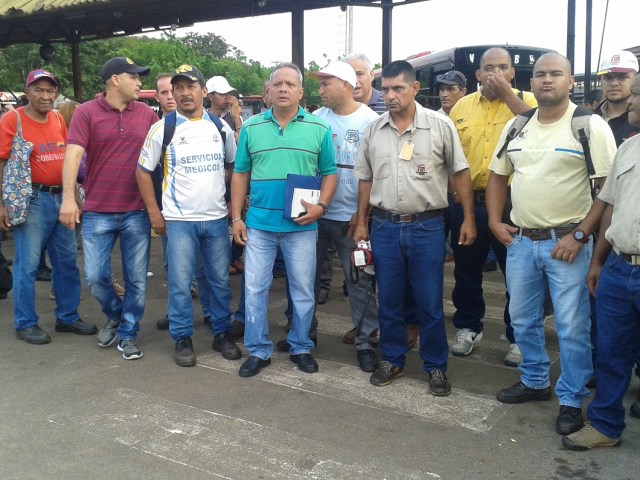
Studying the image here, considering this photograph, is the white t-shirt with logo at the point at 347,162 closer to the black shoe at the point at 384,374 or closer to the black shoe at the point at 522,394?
the black shoe at the point at 384,374

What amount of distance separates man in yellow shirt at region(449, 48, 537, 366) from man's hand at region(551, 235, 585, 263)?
109 centimetres

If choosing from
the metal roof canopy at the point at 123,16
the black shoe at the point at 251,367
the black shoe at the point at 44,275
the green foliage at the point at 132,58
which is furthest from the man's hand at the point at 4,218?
the green foliage at the point at 132,58

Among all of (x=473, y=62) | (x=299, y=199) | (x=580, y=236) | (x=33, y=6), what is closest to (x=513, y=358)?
(x=580, y=236)

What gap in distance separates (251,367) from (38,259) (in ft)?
7.06

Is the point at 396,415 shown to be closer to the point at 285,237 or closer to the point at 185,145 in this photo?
the point at 285,237

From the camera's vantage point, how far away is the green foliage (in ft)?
110

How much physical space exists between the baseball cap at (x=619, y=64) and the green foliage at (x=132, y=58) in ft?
50.3

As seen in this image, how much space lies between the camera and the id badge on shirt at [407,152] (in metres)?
4.32

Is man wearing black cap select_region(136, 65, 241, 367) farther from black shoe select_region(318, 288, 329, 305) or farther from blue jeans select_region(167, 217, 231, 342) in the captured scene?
black shoe select_region(318, 288, 329, 305)

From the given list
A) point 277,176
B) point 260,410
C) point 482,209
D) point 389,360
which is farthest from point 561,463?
point 277,176

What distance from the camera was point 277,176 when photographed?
15.3ft

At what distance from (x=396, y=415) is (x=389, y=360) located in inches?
24.0

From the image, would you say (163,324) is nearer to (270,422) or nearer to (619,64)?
(270,422)

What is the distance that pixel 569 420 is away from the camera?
379 cm
